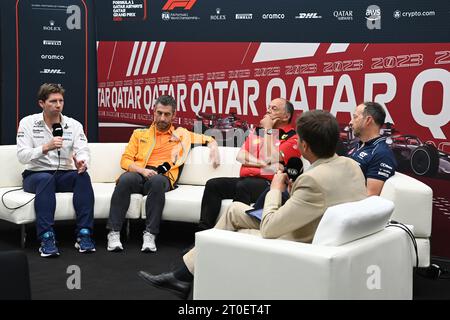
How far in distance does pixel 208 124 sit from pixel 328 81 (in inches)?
54.8

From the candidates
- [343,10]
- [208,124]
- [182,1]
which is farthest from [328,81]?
[182,1]

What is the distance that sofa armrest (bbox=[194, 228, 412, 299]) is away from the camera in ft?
7.98

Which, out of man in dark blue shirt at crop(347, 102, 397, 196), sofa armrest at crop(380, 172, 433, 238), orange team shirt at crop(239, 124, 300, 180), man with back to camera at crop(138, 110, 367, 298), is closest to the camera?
man with back to camera at crop(138, 110, 367, 298)

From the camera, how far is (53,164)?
4887mm

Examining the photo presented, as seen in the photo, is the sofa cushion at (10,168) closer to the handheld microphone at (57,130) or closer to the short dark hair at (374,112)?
the handheld microphone at (57,130)

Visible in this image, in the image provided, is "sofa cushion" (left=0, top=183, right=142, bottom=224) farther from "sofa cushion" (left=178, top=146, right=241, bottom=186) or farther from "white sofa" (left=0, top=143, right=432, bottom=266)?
"sofa cushion" (left=178, top=146, right=241, bottom=186)

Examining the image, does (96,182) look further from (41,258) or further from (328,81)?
(328,81)

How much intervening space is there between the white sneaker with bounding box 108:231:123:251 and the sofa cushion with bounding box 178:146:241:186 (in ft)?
3.00

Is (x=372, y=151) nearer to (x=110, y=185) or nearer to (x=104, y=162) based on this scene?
(x=110, y=185)

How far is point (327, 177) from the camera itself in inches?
104

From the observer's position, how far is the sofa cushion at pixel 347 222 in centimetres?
253

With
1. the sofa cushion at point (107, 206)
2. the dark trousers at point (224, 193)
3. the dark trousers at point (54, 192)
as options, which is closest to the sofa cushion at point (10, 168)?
the dark trousers at point (54, 192)

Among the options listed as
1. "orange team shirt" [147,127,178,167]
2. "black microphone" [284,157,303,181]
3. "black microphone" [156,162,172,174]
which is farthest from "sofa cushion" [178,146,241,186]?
"black microphone" [284,157,303,181]

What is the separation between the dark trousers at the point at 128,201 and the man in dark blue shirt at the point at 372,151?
5.12 feet
